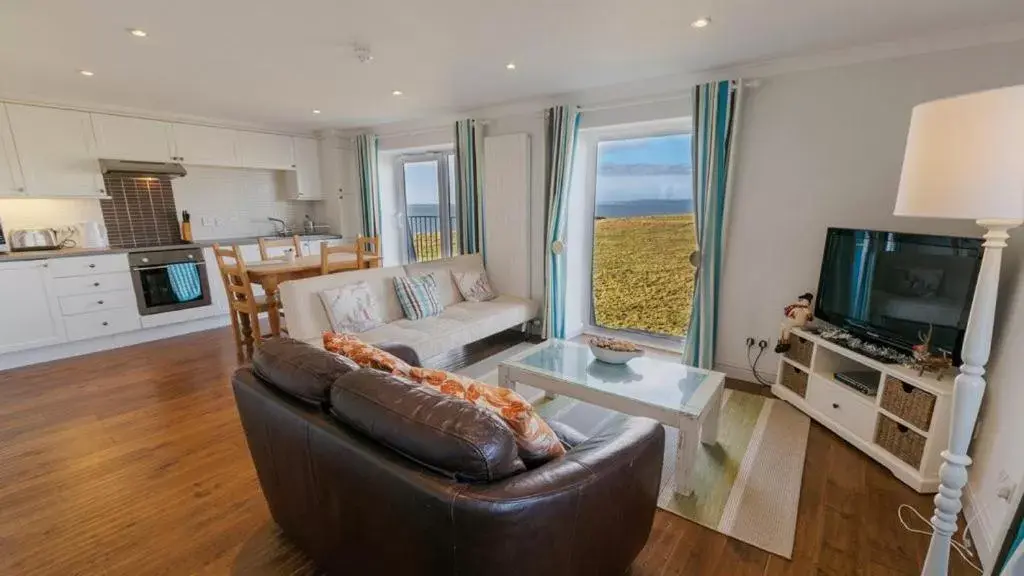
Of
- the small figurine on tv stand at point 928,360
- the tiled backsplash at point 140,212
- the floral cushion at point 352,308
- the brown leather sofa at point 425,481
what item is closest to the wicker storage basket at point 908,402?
the small figurine on tv stand at point 928,360

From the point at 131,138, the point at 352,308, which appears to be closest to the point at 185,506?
the point at 352,308

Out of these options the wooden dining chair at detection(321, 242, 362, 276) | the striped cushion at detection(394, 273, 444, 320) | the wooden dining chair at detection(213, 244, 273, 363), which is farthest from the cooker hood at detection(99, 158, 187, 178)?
the striped cushion at detection(394, 273, 444, 320)

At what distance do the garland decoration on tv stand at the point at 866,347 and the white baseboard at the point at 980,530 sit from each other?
62cm

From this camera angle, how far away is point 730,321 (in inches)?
132

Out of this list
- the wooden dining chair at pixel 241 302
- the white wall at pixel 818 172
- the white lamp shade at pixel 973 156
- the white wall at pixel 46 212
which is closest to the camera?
the white lamp shade at pixel 973 156

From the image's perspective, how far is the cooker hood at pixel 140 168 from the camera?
417 cm

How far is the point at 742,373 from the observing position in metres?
3.34

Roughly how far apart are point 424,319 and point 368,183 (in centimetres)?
277

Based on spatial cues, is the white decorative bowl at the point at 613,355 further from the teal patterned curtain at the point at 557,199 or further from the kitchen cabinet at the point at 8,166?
the kitchen cabinet at the point at 8,166

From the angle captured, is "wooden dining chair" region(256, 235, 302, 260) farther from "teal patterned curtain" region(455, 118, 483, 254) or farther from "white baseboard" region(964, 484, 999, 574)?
"white baseboard" region(964, 484, 999, 574)

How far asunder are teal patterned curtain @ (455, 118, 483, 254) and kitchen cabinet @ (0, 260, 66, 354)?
3642mm

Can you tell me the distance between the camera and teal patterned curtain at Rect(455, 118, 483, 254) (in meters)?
4.39

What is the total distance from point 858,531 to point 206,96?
527 cm

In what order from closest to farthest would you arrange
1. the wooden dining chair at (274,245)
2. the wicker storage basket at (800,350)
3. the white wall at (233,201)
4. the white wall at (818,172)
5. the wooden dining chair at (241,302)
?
the white wall at (818,172) → the wicker storage basket at (800,350) → the wooden dining chair at (241,302) → the wooden dining chair at (274,245) → the white wall at (233,201)
